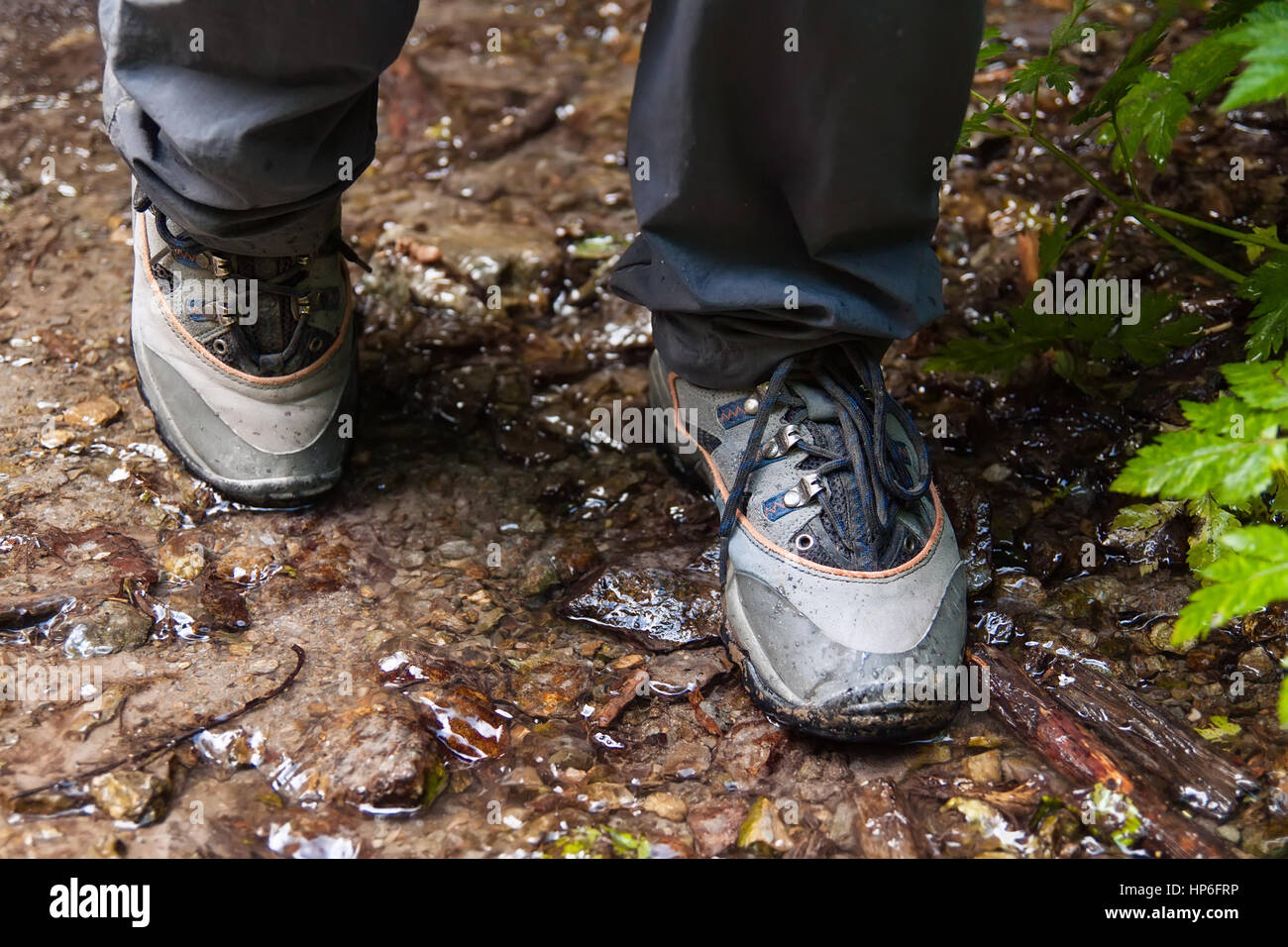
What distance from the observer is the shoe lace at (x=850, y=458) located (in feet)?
5.72

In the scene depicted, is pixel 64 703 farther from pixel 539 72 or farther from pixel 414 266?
pixel 539 72

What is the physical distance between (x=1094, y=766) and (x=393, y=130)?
2797mm

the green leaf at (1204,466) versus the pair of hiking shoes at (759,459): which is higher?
the green leaf at (1204,466)

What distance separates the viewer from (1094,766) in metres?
1.57

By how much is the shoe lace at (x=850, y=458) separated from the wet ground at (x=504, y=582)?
28 centimetres

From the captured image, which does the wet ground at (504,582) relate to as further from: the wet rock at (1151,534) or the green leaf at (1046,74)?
the green leaf at (1046,74)

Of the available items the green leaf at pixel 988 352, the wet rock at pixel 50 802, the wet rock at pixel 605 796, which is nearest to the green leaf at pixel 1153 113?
the green leaf at pixel 988 352

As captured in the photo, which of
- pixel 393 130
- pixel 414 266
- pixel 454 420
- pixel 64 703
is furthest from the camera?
pixel 393 130

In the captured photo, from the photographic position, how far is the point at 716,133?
1.61 metres

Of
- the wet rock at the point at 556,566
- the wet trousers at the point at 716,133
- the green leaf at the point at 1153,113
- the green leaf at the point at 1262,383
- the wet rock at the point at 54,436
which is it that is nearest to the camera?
the green leaf at the point at 1262,383

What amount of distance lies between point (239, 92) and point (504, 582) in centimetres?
98

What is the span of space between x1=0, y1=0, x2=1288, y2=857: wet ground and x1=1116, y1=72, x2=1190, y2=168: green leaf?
562 mm

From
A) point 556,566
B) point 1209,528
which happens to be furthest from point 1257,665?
point 556,566

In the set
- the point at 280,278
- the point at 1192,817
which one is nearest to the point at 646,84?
the point at 280,278
